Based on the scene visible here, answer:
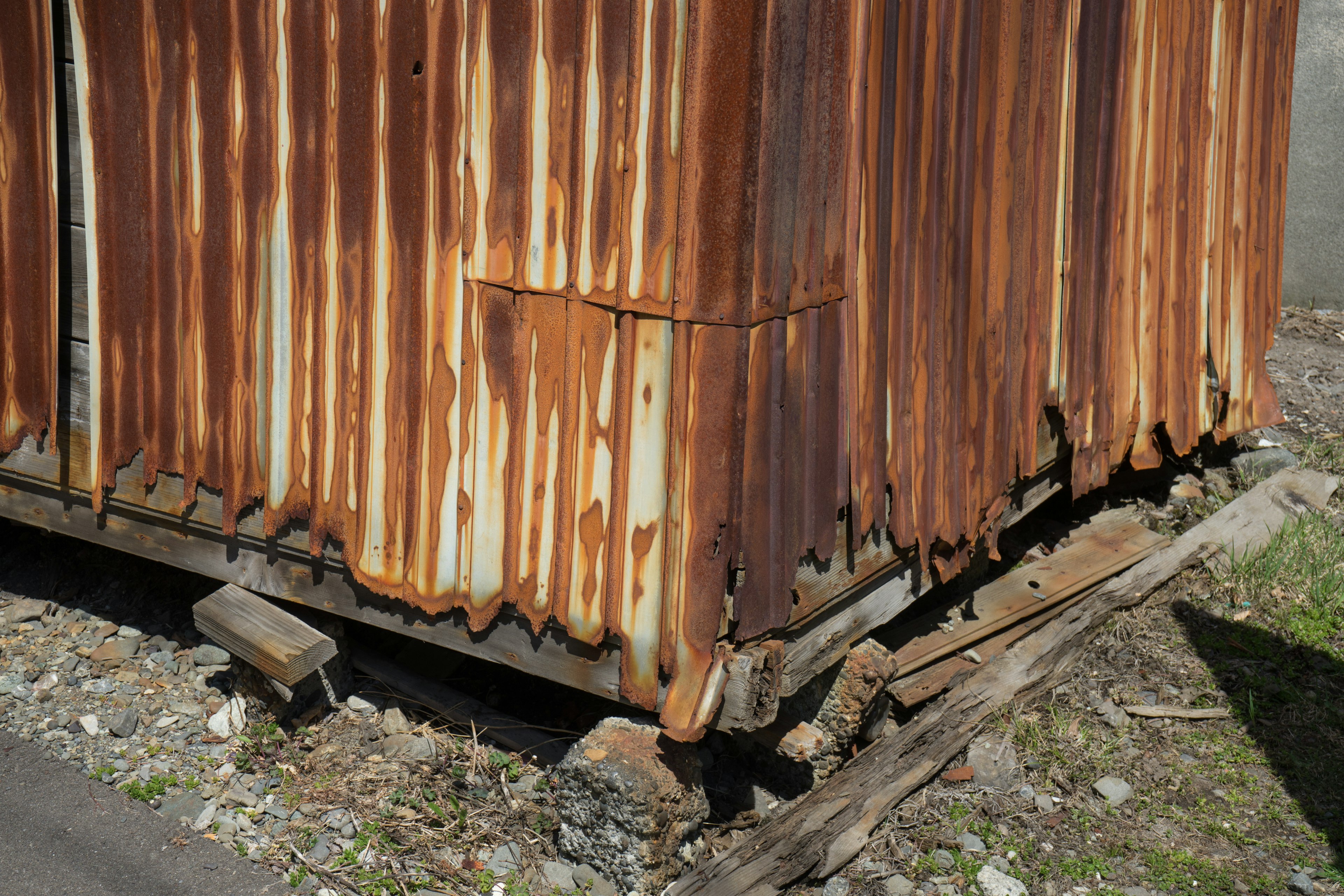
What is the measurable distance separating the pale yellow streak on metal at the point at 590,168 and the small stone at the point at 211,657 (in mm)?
2342

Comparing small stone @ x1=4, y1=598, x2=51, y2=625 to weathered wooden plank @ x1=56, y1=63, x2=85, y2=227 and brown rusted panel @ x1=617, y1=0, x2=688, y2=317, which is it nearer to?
weathered wooden plank @ x1=56, y1=63, x2=85, y2=227

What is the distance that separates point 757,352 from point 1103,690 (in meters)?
2.42

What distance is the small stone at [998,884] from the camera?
3451 millimetres

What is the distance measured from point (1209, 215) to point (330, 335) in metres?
4.25

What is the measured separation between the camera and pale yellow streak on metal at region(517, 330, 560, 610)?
10.5ft

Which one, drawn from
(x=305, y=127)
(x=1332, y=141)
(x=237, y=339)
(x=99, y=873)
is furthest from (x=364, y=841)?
(x=1332, y=141)

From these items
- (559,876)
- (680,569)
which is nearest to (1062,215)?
(680,569)

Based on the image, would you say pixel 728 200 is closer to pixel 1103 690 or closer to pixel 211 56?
pixel 211 56

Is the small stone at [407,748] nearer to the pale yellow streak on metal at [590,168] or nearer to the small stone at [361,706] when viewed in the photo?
the small stone at [361,706]

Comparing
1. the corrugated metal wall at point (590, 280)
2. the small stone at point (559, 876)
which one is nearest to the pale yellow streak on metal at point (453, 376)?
the corrugated metal wall at point (590, 280)

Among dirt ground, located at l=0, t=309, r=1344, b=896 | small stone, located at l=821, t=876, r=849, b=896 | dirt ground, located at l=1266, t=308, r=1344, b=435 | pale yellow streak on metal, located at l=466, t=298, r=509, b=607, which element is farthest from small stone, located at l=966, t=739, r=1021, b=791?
dirt ground, located at l=1266, t=308, r=1344, b=435

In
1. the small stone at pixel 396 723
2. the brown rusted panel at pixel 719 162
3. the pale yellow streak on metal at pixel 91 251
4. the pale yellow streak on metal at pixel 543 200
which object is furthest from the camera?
the small stone at pixel 396 723

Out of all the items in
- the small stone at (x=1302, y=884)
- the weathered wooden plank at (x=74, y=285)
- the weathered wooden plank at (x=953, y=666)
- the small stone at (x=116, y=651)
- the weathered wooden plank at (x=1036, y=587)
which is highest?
the weathered wooden plank at (x=74, y=285)

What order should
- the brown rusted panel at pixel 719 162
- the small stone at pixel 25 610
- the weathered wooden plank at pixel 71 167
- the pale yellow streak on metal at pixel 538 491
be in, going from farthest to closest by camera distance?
the small stone at pixel 25 610 → the weathered wooden plank at pixel 71 167 → the pale yellow streak on metal at pixel 538 491 → the brown rusted panel at pixel 719 162
